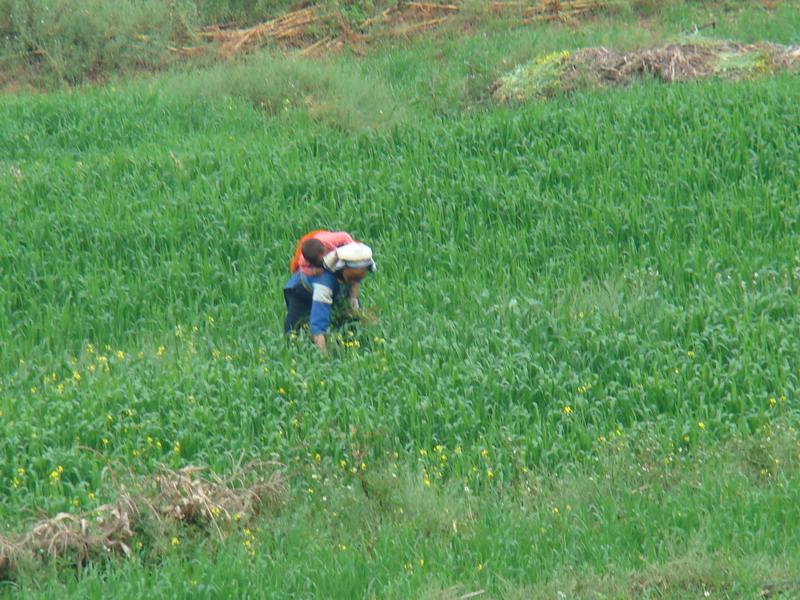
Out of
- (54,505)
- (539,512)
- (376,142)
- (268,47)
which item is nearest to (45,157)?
(376,142)

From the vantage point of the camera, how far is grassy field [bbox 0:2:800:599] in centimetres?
743

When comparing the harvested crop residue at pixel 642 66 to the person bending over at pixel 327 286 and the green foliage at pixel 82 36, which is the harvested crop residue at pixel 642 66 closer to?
the person bending over at pixel 327 286

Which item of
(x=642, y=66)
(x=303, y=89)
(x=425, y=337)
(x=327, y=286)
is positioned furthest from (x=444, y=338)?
(x=303, y=89)

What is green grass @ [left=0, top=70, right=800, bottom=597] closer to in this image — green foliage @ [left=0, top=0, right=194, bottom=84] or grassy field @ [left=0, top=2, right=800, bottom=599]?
grassy field @ [left=0, top=2, right=800, bottom=599]

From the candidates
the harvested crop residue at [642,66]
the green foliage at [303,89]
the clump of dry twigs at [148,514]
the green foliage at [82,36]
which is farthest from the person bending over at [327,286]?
the green foliage at [82,36]

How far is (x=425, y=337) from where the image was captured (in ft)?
34.1

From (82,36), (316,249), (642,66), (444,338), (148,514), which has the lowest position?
(444,338)

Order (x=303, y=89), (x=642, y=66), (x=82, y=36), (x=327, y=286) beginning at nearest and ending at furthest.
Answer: (x=327, y=286) < (x=642, y=66) < (x=303, y=89) < (x=82, y=36)

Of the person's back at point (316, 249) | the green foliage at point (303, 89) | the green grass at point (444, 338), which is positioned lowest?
the green grass at point (444, 338)

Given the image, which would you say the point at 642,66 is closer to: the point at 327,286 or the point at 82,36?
the point at 327,286

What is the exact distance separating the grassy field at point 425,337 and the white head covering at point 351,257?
743mm

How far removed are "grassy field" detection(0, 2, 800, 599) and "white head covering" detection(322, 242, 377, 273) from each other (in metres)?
0.74

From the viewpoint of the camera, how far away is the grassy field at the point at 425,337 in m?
7.43

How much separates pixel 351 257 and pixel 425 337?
1044 millimetres
